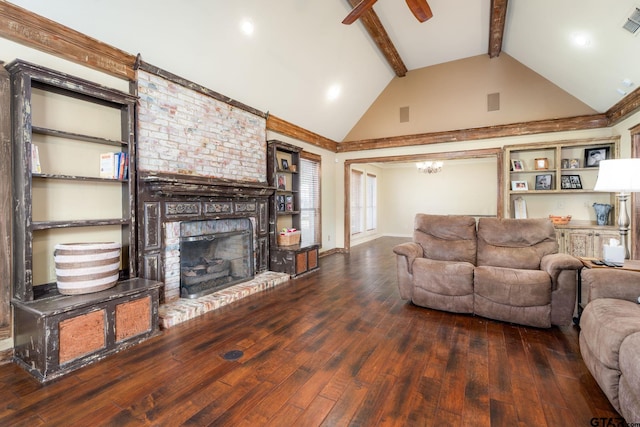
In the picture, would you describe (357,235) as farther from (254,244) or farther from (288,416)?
(288,416)

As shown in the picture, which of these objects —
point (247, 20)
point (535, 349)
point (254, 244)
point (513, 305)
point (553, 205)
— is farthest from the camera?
point (553, 205)

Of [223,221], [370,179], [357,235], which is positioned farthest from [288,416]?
[370,179]

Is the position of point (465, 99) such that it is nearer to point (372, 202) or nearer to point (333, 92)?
point (333, 92)

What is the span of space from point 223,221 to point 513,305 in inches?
142

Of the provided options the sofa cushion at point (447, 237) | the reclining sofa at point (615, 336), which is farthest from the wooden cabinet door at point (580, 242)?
the reclining sofa at point (615, 336)

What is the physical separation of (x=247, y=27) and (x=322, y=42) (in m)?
1.34

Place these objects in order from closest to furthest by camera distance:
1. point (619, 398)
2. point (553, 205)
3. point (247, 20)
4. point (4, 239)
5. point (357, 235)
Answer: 1. point (619, 398)
2. point (4, 239)
3. point (247, 20)
4. point (553, 205)
5. point (357, 235)

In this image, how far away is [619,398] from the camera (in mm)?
1603

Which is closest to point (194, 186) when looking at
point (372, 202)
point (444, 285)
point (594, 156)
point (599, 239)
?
point (444, 285)

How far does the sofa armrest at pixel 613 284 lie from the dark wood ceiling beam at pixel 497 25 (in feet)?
12.3

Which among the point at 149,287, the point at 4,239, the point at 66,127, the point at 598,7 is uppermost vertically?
the point at 598,7

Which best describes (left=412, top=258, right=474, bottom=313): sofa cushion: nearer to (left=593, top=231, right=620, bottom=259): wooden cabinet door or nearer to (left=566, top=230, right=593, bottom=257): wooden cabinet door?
(left=566, top=230, right=593, bottom=257): wooden cabinet door

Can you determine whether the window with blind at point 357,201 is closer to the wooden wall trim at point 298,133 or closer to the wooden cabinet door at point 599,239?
the wooden wall trim at point 298,133

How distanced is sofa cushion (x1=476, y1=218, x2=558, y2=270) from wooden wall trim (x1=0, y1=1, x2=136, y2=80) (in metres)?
4.45
